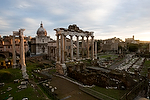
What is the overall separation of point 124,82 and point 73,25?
14.5 m

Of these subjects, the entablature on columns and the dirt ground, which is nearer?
the dirt ground

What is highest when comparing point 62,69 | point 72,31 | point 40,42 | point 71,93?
point 72,31

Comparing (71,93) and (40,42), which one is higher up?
(40,42)

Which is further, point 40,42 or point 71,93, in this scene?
point 40,42

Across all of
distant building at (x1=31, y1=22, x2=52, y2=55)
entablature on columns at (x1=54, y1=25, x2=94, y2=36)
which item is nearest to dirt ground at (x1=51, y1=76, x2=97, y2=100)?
entablature on columns at (x1=54, y1=25, x2=94, y2=36)

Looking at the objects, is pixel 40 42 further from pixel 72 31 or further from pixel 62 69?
pixel 62 69

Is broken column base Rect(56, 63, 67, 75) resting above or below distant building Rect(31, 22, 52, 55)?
below

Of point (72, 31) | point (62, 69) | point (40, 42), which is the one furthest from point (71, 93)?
point (40, 42)

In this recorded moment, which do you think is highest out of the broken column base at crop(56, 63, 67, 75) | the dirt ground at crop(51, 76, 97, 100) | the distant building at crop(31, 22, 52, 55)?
the distant building at crop(31, 22, 52, 55)

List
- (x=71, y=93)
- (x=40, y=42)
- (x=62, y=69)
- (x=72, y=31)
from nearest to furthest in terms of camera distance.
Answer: (x=71, y=93) → (x=62, y=69) → (x=72, y=31) → (x=40, y=42)

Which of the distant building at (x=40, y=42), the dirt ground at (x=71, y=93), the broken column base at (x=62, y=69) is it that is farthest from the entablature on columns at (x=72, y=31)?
the distant building at (x=40, y=42)

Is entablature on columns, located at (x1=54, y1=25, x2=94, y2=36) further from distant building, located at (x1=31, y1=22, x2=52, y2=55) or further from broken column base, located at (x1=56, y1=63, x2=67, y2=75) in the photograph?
distant building, located at (x1=31, y1=22, x2=52, y2=55)

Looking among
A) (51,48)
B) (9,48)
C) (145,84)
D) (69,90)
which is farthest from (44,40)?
(145,84)

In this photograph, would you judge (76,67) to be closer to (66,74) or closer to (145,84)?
(66,74)
